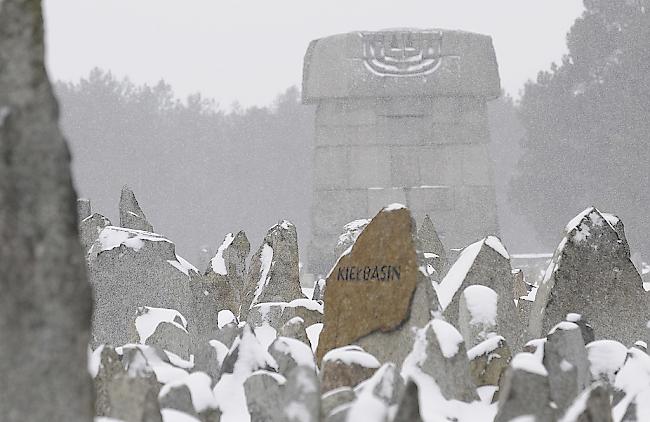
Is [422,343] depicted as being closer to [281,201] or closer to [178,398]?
[178,398]

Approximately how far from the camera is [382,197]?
15.8m

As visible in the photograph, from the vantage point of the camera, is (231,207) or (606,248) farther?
(231,207)

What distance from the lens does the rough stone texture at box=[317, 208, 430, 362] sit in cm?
407

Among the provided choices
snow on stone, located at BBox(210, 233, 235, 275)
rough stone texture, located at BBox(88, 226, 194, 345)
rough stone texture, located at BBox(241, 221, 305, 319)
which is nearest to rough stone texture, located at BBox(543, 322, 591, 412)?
rough stone texture, located at BBox(88, 226, 194, 345)

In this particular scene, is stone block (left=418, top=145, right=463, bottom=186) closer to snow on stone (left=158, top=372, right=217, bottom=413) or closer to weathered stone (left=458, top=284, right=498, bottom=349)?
weathered stone (left=458, top=284, right=498, bottom=349)

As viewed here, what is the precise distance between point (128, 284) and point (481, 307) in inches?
87.4

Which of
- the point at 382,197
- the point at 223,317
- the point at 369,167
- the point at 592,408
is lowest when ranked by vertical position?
the point at 382,197

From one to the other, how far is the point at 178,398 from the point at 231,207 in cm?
4671

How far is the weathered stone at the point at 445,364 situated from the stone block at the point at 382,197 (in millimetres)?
12391

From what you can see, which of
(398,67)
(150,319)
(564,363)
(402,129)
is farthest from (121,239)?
(398,67)

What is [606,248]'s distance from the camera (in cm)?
478

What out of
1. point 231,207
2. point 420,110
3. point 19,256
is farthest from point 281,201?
point 19,256

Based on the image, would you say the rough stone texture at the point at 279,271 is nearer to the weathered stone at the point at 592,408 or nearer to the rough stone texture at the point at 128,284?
the rough stone texture at the point at 128,284

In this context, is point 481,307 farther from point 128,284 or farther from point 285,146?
point 285,146
